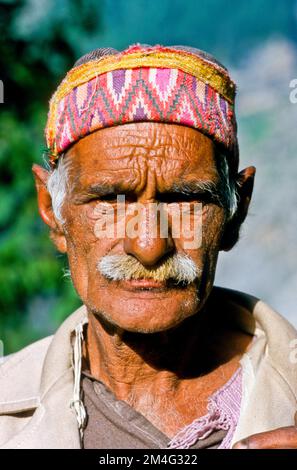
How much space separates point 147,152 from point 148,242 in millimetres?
346

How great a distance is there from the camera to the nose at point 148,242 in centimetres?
236

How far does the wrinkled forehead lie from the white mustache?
288 millimetres

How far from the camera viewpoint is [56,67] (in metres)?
6.07

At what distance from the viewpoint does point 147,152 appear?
8.26 ft

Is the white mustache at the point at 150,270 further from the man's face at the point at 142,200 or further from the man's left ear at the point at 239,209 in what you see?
the man's left ear at the point at 239,209

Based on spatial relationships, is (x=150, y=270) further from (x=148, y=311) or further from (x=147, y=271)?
(x=148, y=311)

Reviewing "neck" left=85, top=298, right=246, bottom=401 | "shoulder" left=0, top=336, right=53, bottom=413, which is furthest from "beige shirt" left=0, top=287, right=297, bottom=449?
"neck" left=85, top=298, right=246, bottom=401

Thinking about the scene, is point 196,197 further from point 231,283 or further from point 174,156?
point 231,283

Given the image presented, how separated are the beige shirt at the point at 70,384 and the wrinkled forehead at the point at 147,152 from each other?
0.64 meters

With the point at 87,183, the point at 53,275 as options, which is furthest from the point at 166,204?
the point at 53,275

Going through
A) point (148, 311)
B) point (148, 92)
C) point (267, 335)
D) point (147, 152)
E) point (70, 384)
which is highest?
point (148, 92)

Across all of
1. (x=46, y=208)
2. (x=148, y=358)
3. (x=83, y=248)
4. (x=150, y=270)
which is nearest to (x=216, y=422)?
(x=148, y=358)

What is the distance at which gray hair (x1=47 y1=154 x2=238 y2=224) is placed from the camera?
2.65 m

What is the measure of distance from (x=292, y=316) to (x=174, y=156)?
4.18 metres
